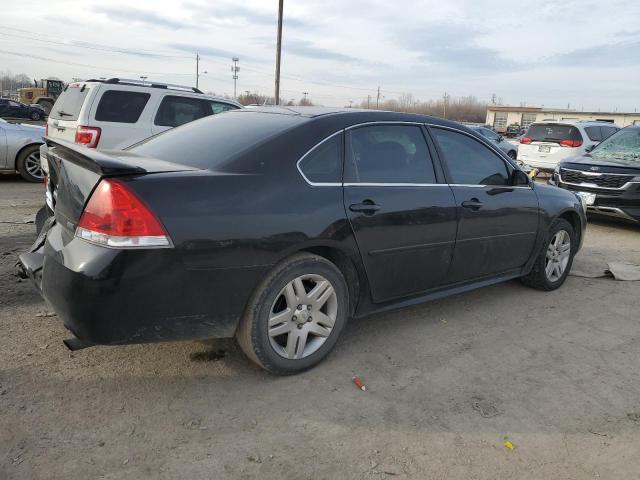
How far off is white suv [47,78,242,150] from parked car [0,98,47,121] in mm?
27808

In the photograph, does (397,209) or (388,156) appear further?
(388,156)

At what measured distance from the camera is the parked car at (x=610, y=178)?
7895 millimetres

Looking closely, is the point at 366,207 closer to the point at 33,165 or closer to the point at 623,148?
the point at 623,148

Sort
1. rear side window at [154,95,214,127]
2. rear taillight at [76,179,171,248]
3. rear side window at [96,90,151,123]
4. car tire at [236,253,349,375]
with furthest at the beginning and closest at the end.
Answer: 1. rear side window at [154,95,214,127]
2. rear side window at [96,90,151,123]
3. car tire at [236,253,349,375]
4. rear taillight at [76,179,171,248]

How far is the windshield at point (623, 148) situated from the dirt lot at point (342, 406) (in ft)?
18.0

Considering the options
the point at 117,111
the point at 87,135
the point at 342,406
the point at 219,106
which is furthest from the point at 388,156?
the point at 219,106

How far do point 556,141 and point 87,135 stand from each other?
35.6 ft

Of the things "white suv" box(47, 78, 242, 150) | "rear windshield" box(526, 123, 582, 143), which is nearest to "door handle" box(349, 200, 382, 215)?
"white suv" box(47, 78, 242, 150)

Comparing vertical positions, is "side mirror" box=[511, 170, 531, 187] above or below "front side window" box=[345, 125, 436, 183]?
below

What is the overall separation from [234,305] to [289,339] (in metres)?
0.45

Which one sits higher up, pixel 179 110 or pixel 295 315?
pixel 179 110

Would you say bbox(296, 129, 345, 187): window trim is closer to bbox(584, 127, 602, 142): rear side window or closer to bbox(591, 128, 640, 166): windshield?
bbox(591, 128, 640, 166): windshield

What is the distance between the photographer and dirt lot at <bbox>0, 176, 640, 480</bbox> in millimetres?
2416

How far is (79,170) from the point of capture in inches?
110
